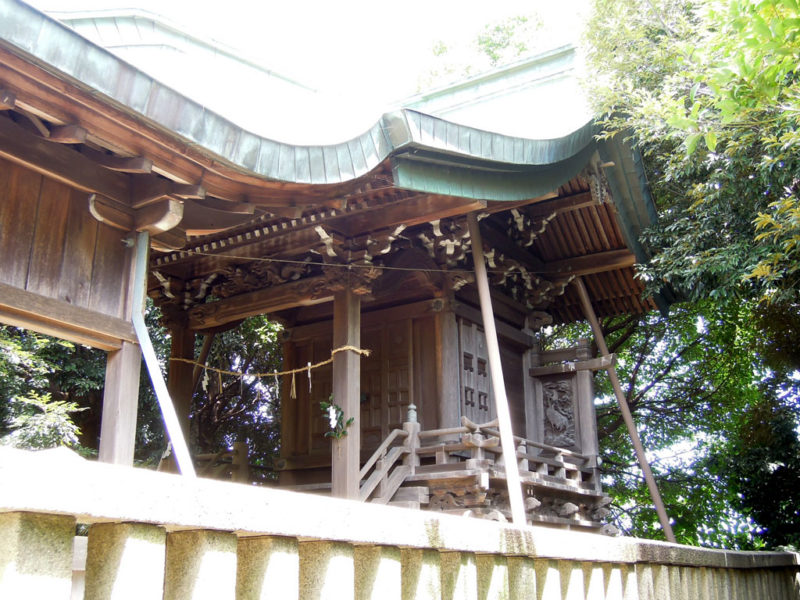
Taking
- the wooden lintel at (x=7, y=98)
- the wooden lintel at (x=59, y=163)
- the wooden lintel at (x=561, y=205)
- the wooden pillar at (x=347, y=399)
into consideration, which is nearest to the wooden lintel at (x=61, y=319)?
the wooden lintel at (x=59, y=163)

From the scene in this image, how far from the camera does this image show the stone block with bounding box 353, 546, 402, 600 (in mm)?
2375

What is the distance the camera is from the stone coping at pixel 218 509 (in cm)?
151

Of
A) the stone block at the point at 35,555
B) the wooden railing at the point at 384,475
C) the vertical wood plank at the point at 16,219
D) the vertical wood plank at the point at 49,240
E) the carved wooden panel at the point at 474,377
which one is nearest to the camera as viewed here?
the stone block at the point at 35,555

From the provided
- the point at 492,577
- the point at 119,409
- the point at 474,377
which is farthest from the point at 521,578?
the point at 474,377

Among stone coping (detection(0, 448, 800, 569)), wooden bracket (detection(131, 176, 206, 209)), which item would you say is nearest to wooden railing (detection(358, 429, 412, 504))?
wooden bracket (detection(131, 176, 206, 209))

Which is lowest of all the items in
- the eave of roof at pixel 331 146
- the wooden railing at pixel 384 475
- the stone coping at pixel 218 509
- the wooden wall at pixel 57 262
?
the stone coping at pixel 218 509

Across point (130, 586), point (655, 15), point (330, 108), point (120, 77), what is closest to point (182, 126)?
point (120, 77)

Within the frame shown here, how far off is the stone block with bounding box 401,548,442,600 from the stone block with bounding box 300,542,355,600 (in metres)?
0.35

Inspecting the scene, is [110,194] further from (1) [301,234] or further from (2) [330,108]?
(2) [330,108]

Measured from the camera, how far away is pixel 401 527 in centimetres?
249

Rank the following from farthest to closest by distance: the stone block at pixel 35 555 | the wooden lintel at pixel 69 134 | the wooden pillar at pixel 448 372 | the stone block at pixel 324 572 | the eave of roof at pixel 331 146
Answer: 1. the wooden pillar at pixel 448 372
2. the wooden lintel at pixel 69 134
3. the eave of roof at pixel 331 146
4. the stone block at pixel 324 572
5. the stone block at pixel 35 555

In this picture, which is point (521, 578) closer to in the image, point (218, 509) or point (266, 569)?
point (266, 569)

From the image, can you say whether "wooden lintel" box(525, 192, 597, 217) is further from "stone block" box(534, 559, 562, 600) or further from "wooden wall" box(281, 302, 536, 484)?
"stone block" box(534, 559, 562, 600)

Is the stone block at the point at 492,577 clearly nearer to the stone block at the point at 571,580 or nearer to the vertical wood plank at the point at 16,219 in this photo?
the stone block at the point at 571,580
